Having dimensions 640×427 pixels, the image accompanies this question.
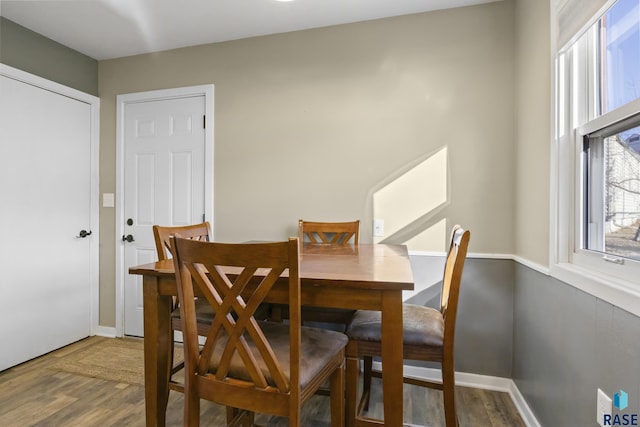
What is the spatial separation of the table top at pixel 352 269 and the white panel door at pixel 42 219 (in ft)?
5.67

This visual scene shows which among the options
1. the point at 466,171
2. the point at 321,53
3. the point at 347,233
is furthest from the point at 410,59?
the point at 347,233

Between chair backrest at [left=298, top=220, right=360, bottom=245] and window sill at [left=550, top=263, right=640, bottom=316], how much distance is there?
1183 mm

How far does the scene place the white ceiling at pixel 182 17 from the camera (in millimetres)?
2232

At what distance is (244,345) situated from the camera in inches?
41.5

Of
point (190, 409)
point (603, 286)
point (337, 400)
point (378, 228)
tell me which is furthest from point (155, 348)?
point (603, 286)

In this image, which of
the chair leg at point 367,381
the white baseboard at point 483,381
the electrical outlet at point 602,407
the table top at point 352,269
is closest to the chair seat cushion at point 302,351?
the table top at point 352,269

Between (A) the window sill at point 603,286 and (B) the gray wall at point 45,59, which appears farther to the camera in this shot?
(B) the gray wall at point 45,59

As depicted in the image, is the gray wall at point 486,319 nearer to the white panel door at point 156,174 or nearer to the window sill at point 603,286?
the window sill at point 603,286

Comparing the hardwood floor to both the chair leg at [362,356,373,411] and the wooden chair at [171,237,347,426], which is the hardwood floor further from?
the wooden chair at [171,237,347,426]

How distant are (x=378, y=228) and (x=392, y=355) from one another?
4.26 ft

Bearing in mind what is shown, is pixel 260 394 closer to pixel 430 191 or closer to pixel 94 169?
pixel 430 191

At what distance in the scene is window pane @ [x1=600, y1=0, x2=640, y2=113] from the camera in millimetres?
1088

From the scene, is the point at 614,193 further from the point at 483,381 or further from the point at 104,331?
the point at 104,331

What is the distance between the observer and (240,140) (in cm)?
270
